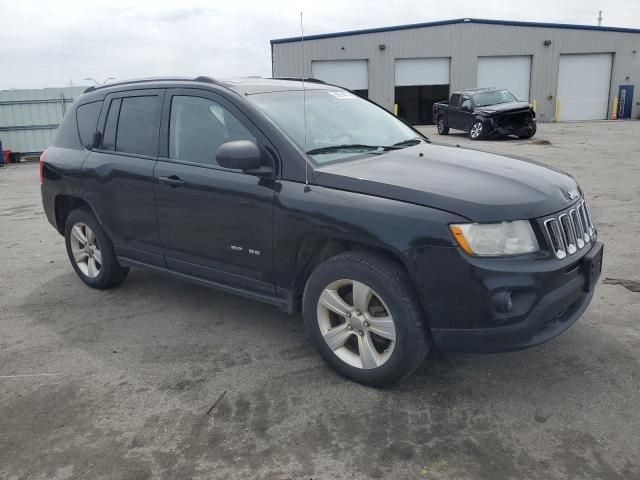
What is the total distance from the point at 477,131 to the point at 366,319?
16.5 metres

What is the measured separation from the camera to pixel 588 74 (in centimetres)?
3100

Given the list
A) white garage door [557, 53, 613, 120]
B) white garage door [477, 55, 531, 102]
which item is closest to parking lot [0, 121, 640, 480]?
white garage door [477, 55, 531, 102]

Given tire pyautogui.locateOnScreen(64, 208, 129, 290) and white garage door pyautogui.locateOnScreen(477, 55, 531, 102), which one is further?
white garage door pyautogui.locateOnScreen(477, 55, 531, 102)

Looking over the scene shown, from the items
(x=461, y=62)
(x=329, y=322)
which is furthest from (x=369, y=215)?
(x=461, y=62)

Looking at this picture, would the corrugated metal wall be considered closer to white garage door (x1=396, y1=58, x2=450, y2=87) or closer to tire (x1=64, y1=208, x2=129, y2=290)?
tire (x1=64, y1=208, x2=129, y2=290)

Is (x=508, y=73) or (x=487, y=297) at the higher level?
(x=508, y=73)

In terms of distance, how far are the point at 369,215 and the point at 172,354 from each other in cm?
171

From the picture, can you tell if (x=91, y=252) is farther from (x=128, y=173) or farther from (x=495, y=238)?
(x=495, y=238)

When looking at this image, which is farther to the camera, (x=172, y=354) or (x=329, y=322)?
(x=172, y=354)

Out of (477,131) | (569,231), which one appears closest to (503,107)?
(477,131)

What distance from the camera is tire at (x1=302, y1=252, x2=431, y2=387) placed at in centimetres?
291

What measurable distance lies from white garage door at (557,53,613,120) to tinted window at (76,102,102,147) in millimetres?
30864

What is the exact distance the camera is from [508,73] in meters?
30.8

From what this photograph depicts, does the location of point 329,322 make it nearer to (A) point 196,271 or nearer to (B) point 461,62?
(A) point 196,271
